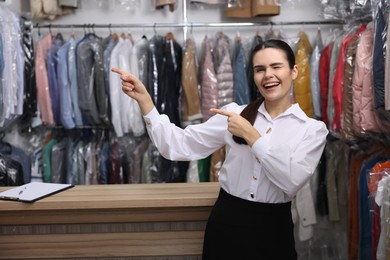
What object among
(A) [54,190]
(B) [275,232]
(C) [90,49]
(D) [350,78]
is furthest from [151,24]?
(B) [275,232]

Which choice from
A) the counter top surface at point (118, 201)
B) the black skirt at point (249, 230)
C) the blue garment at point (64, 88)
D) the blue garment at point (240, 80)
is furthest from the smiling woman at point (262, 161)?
the blue garment at point (64, 88)

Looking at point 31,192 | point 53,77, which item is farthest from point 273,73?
point 53,77

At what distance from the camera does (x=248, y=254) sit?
1.76 metres

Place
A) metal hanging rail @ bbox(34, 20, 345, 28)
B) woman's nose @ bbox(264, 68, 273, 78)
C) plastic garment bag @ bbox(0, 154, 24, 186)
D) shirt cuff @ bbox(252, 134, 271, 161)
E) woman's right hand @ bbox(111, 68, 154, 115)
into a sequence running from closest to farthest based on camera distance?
shirt cuff @ bbox(252, 134, 271, 161) < woman's nose @ bbox(264, 68, 273, 78) < woman's right hand @ bbox(111, 68, 154, 115) < plastic garment bag @ bbox(0, 154, 24, 186) < metal hanging rail @ bbox(34, 20, 345, 28)

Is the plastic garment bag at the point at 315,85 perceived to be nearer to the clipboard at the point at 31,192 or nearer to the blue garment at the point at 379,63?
the blue garment at the point at 379,63

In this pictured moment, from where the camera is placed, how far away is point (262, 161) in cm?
157

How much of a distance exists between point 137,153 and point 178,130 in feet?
5.40

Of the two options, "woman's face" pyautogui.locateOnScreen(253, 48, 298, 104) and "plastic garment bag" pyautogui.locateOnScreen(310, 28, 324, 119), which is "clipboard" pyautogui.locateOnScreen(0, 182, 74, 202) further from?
"plastic garment bag" pyautogui.locateOnScreen(310, 28, 324, 119)

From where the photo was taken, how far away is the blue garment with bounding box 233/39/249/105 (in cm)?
332

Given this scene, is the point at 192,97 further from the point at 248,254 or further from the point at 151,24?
the point at 248,254

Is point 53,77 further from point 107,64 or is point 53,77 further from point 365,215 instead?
point 365,215

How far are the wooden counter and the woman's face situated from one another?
61 cm

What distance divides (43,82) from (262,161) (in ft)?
7.72

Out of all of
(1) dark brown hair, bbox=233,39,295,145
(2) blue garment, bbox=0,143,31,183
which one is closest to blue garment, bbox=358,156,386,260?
(1) dark brown hair, bbox=233,39,295,145
